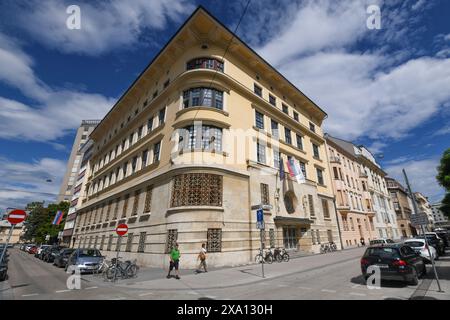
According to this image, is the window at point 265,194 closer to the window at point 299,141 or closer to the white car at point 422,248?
the white car at point 422,248

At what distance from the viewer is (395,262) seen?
8.34 meters

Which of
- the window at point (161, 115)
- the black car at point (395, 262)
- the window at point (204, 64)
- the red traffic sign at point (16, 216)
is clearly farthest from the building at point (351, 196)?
the red traffic sign at point (16, 216)

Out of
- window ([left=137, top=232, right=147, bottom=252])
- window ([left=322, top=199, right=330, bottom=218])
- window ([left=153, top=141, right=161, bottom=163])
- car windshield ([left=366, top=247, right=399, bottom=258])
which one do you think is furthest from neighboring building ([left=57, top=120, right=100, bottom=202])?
car windshield ([left=366, top=247, right=399, bottom=258])

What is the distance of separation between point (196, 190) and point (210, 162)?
2508mm

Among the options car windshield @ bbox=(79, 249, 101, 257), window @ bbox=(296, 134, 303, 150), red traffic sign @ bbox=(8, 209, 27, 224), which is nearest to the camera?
red traffic sign @ bbox=(8, 209, 27, 224)

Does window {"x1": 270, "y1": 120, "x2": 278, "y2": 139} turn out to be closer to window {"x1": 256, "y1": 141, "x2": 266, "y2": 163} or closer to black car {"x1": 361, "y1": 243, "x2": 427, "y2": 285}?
window {"x1": 256, "y1": 141, "x2": 266, "y2": 163}

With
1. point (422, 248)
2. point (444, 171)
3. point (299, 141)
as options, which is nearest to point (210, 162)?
point (422, 248)

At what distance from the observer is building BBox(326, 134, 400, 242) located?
112ft

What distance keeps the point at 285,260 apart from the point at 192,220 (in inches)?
344

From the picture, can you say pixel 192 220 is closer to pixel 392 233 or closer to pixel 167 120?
pixel 167 120

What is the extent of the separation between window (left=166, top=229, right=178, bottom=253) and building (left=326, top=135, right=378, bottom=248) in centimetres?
2572

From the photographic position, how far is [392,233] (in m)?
50.4

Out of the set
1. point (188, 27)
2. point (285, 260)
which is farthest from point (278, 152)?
point (188, 27)

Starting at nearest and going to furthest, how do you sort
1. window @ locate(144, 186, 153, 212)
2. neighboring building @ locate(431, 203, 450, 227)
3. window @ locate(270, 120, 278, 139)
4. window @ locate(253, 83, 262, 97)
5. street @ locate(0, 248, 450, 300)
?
1. street @ locate(0, 248, 450, 300)
2. window @ locate(144, 186, 153, 212)
3. window @ locate(253, 83, 262, 97)
4. window @ locate(270, 120, 278, 139)
5. neighboring building @ locate(431, 203, 450, 227)
